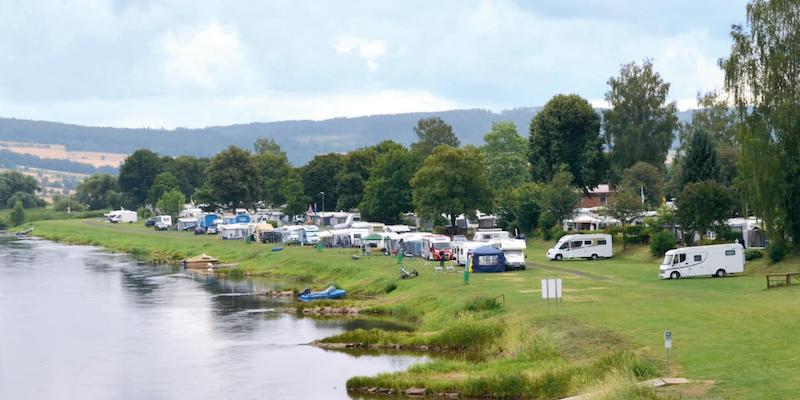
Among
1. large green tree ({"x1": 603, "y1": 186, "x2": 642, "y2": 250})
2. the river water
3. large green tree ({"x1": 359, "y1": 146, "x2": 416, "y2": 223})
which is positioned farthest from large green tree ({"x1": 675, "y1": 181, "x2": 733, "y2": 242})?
large green tree ({"x1": 359, "y1": 146, "x2": 416, "y2": 223})

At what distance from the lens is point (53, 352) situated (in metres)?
56.6

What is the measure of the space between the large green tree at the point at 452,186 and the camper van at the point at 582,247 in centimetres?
2768

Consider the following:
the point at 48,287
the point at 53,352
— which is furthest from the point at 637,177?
the point at 53,352

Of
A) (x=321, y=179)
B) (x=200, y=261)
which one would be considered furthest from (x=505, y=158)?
(x=200, y=261)

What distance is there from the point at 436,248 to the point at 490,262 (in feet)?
45.4

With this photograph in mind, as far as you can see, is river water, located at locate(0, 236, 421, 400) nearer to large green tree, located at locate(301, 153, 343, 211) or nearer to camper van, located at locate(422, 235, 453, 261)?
camper van, located at locate(422, 235, 453, 261)

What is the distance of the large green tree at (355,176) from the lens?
158 meters

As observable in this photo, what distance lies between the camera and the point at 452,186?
378 feet

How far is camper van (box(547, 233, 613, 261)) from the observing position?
283 ft

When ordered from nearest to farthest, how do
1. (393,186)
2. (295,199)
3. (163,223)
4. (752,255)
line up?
(752,255) < (393,186) < (295,199) < (163,223)

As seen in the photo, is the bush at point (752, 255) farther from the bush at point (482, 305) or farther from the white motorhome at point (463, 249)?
the bush at point (482, 305)

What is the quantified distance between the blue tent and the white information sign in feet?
85.5

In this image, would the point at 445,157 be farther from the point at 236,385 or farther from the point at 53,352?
the point at 236,385

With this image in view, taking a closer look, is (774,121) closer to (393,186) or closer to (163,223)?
(393,186)
